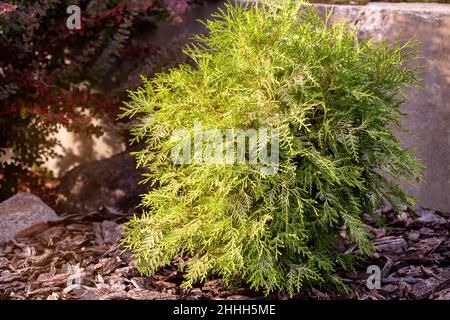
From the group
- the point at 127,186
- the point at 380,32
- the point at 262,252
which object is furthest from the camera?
the point at 127,186

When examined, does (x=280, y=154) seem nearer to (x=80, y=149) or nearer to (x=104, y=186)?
(x=104, y=186)

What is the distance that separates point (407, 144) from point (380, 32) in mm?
772

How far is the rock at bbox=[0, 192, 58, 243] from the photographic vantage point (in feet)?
13.4

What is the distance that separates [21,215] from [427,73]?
2.81 metres

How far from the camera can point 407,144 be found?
14.2 ft

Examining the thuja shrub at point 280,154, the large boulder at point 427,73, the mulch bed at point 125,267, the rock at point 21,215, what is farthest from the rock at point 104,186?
the large boulder at point 427,73

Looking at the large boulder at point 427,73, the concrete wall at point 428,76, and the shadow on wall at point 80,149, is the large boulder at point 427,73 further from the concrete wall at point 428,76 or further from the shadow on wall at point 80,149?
the shadow on wall at point 80,149

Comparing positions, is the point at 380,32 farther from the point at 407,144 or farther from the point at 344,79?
the point at 344,79

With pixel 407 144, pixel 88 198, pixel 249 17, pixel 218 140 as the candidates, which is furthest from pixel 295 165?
pixel 88 198

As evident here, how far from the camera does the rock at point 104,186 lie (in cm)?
457

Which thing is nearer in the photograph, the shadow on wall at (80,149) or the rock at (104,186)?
the rock at (104,186)

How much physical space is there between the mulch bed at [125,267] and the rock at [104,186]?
0.94ft

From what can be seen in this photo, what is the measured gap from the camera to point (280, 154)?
2924 millimetres

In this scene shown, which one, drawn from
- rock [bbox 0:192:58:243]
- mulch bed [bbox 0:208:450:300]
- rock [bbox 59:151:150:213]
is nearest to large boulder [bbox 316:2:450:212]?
mulch bed [bbox 0:208:450:300]
